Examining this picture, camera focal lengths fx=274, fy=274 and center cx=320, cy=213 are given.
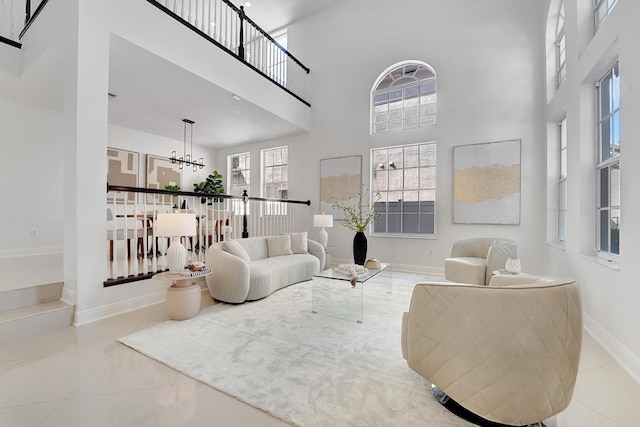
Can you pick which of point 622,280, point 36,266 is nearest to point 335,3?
point 622,280

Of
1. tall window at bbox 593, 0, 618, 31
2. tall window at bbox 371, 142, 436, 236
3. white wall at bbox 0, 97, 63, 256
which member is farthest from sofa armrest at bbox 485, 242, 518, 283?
white wall at bbox 0, 97, 63, 256

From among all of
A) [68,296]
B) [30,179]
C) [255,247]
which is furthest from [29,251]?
[255,247]

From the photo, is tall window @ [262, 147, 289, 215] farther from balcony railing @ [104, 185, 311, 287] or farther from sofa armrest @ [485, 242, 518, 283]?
sofa armrest @ [485, 242, 518, 283]

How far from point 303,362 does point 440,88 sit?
5.26 metres

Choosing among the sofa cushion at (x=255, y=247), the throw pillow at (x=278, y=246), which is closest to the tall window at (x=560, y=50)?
the throw pillow at (x=278, y=246)

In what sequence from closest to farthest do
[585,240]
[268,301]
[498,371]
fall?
[498,371] → [585,240] → [268,301]

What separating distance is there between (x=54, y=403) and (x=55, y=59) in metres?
4.07

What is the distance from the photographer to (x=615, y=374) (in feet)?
6.46

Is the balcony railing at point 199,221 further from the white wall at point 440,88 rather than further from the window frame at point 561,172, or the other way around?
the window frame at point 561,172

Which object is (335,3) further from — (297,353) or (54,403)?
(54,403)

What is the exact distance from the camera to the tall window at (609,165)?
103 inches

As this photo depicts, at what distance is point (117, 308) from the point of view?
299 cm

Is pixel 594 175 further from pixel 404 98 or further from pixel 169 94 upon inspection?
pixel 169 94

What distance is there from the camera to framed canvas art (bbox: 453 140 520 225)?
4.53 meters
